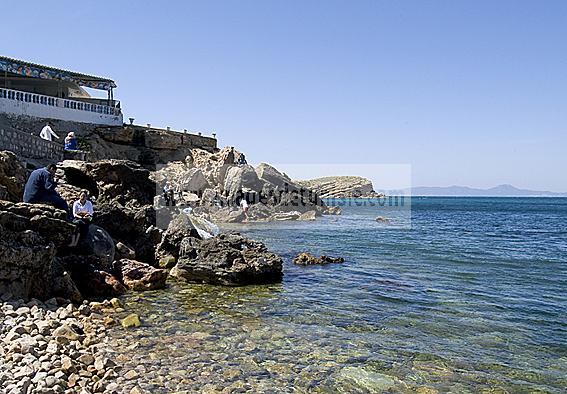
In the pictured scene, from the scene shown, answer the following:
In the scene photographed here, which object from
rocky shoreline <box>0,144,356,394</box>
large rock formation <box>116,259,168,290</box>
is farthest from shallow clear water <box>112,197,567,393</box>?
rocky shoreline <box>0,144,356,394</box>

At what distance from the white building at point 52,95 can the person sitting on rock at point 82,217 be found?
80.1 ft

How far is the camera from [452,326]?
38.4 feet

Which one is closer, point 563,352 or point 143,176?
point 563,352

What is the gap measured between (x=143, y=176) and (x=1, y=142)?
228 inches

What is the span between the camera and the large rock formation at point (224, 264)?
50.6 ft

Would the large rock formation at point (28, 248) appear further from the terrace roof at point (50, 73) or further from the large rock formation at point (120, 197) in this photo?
the terrace roof at point (50, 73)

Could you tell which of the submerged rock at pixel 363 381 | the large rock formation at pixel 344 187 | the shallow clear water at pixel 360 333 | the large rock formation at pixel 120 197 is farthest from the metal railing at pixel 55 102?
the large rock formation at pixel 344 187

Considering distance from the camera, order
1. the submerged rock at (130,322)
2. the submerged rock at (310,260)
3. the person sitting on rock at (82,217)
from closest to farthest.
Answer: the submerged rock at (130,322) < the person sitting on rock at (82,217) < the submerged rock at (310,260)

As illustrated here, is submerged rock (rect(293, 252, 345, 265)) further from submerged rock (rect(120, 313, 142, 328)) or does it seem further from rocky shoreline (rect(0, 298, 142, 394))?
rocky shoreline (rect(0, 298, 142, 394))

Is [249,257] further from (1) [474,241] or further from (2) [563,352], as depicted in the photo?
(1) [474,241]

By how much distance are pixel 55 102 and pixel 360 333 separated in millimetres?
38326

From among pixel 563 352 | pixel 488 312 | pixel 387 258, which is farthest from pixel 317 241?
pixel 563 352

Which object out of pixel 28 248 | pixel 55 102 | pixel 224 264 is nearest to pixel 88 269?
pixel 28 248

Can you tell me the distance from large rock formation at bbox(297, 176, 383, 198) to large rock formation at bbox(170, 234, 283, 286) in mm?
137202
